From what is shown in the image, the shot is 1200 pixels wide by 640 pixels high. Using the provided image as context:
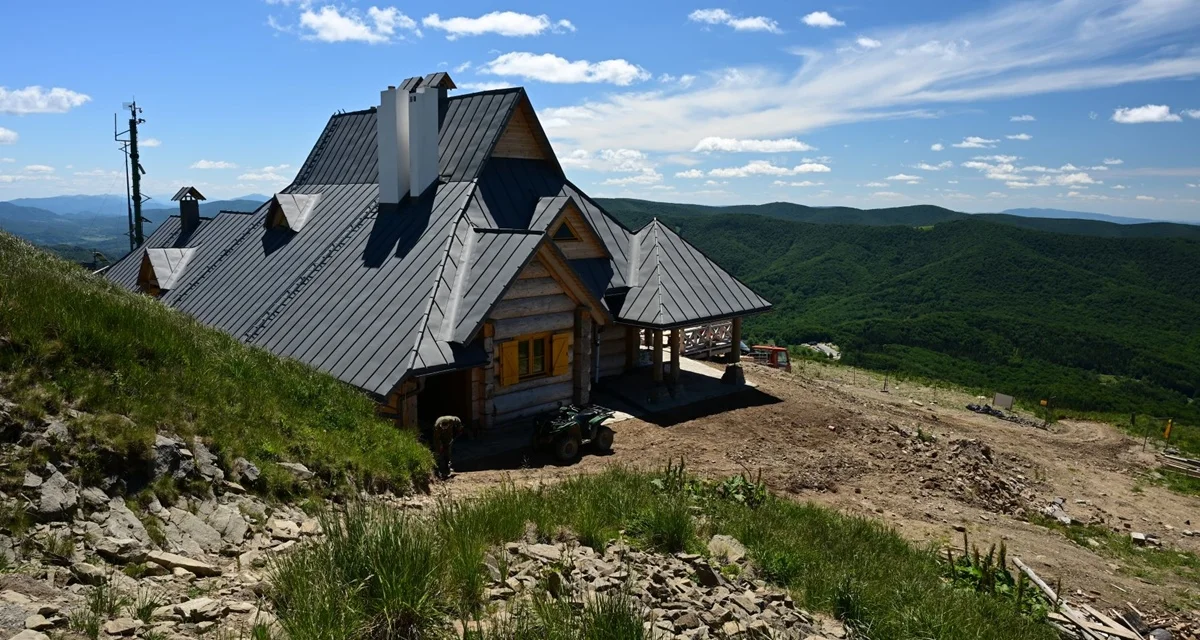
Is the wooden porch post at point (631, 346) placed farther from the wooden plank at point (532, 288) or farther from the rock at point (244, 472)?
the rock at point (244, 472)

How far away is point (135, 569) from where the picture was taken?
18.1ft

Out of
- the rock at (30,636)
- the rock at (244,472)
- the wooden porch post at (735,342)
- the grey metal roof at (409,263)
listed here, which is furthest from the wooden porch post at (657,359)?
the rock at (30,636)

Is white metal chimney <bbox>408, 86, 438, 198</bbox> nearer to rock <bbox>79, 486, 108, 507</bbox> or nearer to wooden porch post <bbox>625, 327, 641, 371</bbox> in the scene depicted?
wooden porch post <bbox>625, 327, 641, 371</bbox>

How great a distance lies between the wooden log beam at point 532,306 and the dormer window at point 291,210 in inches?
361

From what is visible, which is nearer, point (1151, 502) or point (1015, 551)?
point (1015, 551)

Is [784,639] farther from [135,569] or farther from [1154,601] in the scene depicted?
[1154,601]

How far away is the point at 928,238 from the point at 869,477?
3345 inches

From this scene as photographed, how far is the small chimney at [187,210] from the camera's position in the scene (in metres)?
27.2

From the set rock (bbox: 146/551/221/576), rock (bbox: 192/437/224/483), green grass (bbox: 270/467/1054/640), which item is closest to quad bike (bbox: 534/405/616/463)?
green grass (bbox: 270/467/1054/640)

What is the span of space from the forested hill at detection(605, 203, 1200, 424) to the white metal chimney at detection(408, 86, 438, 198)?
30147 millimetres

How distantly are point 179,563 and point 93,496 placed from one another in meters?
1.14

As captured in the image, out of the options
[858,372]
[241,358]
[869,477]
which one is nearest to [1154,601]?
[869,477]

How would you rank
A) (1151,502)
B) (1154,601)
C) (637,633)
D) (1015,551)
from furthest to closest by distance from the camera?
(1151,502) → (1015,551) → (1154,601) → (637,633)

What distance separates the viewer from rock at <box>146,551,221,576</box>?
573 centimetres
